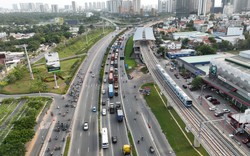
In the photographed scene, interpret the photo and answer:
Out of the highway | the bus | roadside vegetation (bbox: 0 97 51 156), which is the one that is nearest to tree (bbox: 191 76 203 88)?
the highway

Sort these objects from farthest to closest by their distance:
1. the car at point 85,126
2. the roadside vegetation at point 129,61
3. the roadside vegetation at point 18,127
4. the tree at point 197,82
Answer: the roadside vegetation at point 129,61
the tree at point 197,82
the car at point 85,126
the roadside vegetation at point 18,127

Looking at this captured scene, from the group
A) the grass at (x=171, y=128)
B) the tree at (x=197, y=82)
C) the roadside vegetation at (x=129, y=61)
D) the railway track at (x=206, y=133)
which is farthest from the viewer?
the roadside vegetation at (x=129, y=61)

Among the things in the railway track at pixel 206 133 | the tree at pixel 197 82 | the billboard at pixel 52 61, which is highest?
the billboard at pixel 52 61

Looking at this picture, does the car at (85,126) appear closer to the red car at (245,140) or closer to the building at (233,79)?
the red car at (245,140)

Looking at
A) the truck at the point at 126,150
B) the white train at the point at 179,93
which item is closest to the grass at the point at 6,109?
the truck at the point at 126,150

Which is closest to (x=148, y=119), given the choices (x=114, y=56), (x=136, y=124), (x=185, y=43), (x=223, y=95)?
(x=136, y=124)

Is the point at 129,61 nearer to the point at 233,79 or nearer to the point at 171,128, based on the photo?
the point at 233,79

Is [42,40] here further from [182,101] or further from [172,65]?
[182,101]
